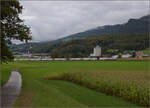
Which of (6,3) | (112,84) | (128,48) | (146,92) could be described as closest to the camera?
(146,92)

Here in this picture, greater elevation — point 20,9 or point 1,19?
point 20,9

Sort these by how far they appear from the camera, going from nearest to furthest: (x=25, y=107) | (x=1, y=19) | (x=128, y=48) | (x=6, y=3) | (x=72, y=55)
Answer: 1. (x=25, y=107)
2. (x=6, y=3)
3. (x=1, y=19)
4. (x=72, y=55)
5. (x=128, y=48)

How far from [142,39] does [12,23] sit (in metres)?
134

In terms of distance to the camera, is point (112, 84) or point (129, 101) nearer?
point (129, 101)

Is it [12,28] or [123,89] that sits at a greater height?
[12,28]

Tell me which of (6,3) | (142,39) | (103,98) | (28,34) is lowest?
(103,98)

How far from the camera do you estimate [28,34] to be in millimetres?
15047

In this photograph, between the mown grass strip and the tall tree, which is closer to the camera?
the mown grass strip

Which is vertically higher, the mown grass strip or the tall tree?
the tall tree

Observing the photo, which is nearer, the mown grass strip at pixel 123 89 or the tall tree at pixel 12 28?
the mown grass strip at pixel 123 89

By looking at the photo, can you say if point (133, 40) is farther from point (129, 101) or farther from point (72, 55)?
point (129, 101)

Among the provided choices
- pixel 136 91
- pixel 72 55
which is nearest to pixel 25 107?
pixel 136 91

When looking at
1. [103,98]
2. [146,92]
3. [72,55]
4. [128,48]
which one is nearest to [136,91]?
[146,92]

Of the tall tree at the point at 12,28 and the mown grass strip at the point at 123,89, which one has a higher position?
the tall tree at the point at 12,28
